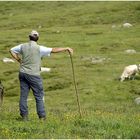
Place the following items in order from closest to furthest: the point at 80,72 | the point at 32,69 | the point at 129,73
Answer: the point at 32,69 → the point at 129,73 → the point at 80,72

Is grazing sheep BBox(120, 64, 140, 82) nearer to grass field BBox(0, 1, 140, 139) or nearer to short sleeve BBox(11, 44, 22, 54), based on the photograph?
grass field BBox(0, 1, 140, 139)

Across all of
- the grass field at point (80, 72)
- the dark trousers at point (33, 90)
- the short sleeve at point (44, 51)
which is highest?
the short sleeve at point (44, 51)

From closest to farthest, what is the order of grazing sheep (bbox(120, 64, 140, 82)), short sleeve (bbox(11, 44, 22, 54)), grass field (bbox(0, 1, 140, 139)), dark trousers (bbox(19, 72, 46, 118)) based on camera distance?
grass field (bbox(0, 1, 140, 139)) → dark trousers (bbox(19, 72, 46, 118)) → short sleeve (bbox(11, 44, 22, 54)) → grazing sheep (bbox(120, 64, 140, 82))

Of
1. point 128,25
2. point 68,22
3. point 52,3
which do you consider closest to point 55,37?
point 128,25

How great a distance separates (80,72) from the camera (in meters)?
45.4

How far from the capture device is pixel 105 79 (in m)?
41.2

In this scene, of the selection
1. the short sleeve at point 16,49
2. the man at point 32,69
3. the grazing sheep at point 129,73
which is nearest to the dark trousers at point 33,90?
the man at point 32,69

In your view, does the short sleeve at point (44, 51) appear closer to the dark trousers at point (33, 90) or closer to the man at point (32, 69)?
the man at point (32, 69)

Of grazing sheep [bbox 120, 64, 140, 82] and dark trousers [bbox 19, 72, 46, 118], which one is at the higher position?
dark trousers [bbox 19, 72, 46, 118]

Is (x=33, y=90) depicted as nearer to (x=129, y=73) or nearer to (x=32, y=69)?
(x=32, y=69)

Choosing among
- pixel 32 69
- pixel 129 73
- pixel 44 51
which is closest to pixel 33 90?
pixel 32 69

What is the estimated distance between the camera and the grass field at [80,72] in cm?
1371

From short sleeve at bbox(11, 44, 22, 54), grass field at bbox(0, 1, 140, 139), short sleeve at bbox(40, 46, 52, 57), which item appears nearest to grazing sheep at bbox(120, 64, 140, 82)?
grass field at bbox(0, 1, 140, 139)

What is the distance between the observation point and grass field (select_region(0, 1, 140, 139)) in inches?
Answer: 540
